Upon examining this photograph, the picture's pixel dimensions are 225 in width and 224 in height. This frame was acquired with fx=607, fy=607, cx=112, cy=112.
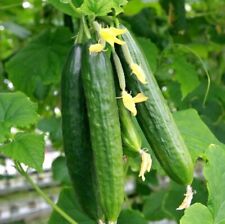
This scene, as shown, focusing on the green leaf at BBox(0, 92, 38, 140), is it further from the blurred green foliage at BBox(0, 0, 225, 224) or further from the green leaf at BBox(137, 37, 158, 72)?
the green leaf at BBox(137, 37, 158, 72)

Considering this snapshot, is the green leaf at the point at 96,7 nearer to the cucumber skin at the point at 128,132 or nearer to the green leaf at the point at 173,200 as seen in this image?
the cucumber skin at the point at 128,132

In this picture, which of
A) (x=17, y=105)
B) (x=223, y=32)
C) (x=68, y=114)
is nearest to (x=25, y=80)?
(x=17, y=105)

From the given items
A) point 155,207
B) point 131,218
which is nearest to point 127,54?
point 131,218

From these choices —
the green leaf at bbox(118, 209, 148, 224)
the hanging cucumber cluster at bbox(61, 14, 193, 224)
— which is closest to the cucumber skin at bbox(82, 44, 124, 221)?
the hanging cucumber cluster at bbox(61, 14, 193, 224)

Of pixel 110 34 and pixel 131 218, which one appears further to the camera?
pixel 131 218

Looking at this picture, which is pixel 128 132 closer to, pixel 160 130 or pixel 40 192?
pixel 160 130
